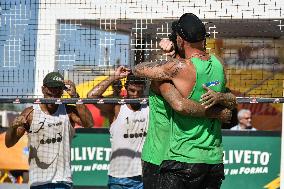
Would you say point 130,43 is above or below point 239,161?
above

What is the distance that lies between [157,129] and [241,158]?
5266 mm

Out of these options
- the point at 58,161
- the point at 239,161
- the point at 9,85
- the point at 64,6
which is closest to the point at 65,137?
the point at 58,161

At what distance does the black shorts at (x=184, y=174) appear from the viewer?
6449mm

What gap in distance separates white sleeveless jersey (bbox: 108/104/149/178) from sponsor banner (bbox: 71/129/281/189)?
8.19 feet

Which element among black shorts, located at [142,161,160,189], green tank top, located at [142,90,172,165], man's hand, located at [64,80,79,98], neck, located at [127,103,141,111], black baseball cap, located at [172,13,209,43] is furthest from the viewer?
neck, located at [127,103,141,111]

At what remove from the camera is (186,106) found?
20.9 feet

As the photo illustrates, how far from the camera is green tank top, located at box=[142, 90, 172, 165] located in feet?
22.5

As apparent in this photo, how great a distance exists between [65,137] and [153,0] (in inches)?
78.3

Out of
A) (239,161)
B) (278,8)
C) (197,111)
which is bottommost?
(239,161)

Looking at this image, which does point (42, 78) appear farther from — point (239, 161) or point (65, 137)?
point (239, 161)

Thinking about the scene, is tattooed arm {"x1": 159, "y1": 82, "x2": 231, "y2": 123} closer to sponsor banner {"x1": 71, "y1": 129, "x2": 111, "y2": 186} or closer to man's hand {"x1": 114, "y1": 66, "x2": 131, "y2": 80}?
man's hand {"x1": 114, "y1": 66, "x2": 131, "y2": 80}

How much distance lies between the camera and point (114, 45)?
942 centimetres

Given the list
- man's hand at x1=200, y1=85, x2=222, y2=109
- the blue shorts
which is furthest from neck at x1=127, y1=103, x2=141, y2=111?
man's hand at x1=200, y1=85, x2=222, y2=109

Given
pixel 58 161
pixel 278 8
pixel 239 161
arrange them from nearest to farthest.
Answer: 1. pixel 58 161
2. pixel 278 8
3. pixel 239 161
